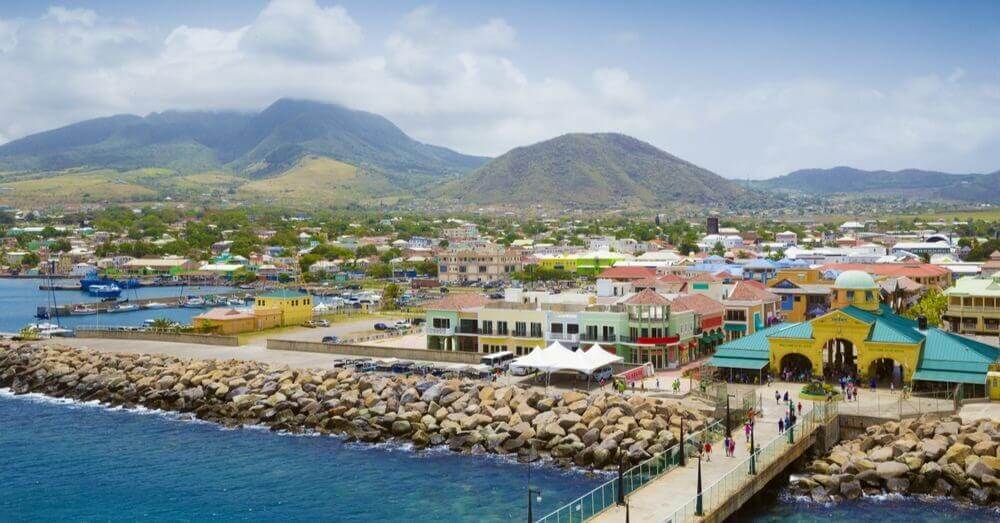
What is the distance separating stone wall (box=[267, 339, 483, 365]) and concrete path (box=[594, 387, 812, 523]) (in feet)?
71.5

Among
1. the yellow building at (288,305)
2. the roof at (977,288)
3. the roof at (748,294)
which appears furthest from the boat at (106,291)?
the roof at (977,288)

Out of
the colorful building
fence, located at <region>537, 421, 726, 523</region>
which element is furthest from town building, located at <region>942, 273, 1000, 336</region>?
fence, located at <region>537, 421, 726, 523</region>

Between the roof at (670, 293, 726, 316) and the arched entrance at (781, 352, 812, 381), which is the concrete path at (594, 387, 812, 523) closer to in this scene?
the arched entrance at (781, 352, 812, 381)

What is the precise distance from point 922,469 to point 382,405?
25251 mm

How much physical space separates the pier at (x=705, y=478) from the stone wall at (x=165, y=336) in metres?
42.2

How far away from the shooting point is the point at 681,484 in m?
31.9

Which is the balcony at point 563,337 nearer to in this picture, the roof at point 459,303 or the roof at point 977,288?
the roof at point 459,303

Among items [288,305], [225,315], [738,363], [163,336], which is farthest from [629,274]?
[738,363]

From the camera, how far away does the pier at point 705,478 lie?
2917 cm

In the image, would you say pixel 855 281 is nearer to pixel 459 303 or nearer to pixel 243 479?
pixel 459 303

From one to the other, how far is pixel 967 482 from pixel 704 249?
499ft

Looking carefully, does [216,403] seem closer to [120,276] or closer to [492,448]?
[492,448]

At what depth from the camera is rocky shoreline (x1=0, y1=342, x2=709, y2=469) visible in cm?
4050

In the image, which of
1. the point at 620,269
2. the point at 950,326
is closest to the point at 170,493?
the point at 950,326
